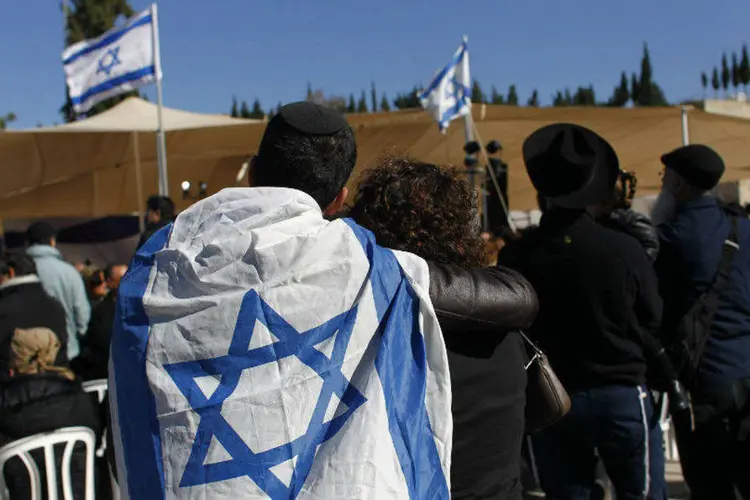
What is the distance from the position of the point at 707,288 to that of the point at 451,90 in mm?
7272

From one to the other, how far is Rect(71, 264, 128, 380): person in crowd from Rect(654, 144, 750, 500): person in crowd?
3238 mm

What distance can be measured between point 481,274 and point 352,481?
469 mm

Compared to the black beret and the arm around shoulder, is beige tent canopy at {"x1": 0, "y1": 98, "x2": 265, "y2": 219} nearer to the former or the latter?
the black beret

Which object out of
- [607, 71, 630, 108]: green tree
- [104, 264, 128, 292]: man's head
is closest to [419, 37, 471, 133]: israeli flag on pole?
[104, 264, 128, 292]: man's head

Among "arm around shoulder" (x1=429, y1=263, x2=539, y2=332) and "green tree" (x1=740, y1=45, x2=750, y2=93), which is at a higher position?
"green tree" (x1=740, y1=45, x2=750, y2=93)

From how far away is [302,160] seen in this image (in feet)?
4.58

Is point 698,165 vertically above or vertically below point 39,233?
above

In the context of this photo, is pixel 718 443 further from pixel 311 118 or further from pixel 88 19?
pixel 88 19

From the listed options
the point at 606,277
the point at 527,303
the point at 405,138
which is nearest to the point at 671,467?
the point at 606,277

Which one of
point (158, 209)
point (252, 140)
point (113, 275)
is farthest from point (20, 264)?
point (252, 140)

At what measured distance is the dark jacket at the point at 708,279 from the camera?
314cm

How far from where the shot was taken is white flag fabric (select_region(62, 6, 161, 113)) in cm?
812

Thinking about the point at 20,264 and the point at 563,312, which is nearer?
the point at 563,312

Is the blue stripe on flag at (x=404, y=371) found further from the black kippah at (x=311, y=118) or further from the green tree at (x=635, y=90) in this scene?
the green tree at (x=635, y=90)
